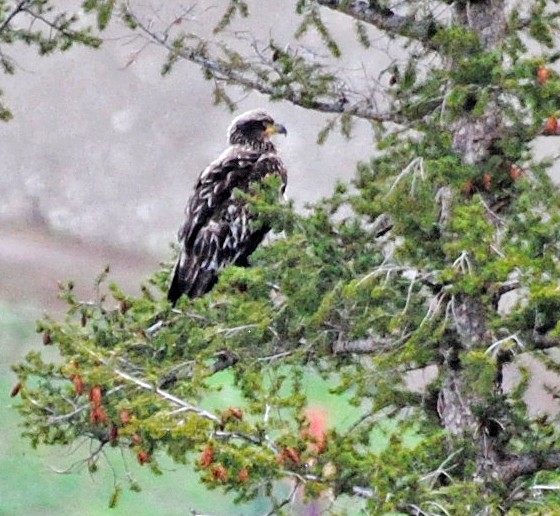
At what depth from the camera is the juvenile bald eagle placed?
14.7 feet

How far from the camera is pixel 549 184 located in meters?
3.13

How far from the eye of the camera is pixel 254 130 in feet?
17.1

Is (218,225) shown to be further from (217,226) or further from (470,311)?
(470,311)

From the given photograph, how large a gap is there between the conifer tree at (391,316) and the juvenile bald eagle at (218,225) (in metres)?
0.73

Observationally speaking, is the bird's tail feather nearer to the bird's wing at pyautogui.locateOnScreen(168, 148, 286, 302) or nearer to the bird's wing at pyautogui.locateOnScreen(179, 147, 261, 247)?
the bird's wing at pyautogui.locateOnScreen(168, 148, 286, 302)

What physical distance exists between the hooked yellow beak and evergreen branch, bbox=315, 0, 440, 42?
1.54m

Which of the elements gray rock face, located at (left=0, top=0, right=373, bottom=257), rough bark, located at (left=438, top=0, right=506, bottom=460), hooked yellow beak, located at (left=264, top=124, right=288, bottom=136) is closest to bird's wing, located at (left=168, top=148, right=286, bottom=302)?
hooked yellow beak, located at (left=264, top=124, right=288, bottom=136)

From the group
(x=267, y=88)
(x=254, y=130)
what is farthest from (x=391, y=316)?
(x=254, y=130)

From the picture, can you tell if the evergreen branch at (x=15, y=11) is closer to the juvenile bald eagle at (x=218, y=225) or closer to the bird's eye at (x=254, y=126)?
the juvenile bald eagle at (x=218, y=225)

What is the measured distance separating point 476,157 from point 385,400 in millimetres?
671

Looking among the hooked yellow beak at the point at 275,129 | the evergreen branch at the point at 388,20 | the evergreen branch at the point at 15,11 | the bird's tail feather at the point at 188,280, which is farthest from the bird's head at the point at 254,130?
the evergreen branch at the point at 388,20

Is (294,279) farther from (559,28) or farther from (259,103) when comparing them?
(259,103)

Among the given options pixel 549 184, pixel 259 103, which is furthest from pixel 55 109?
pixel 549 184

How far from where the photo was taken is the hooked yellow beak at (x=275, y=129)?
16.7ft
